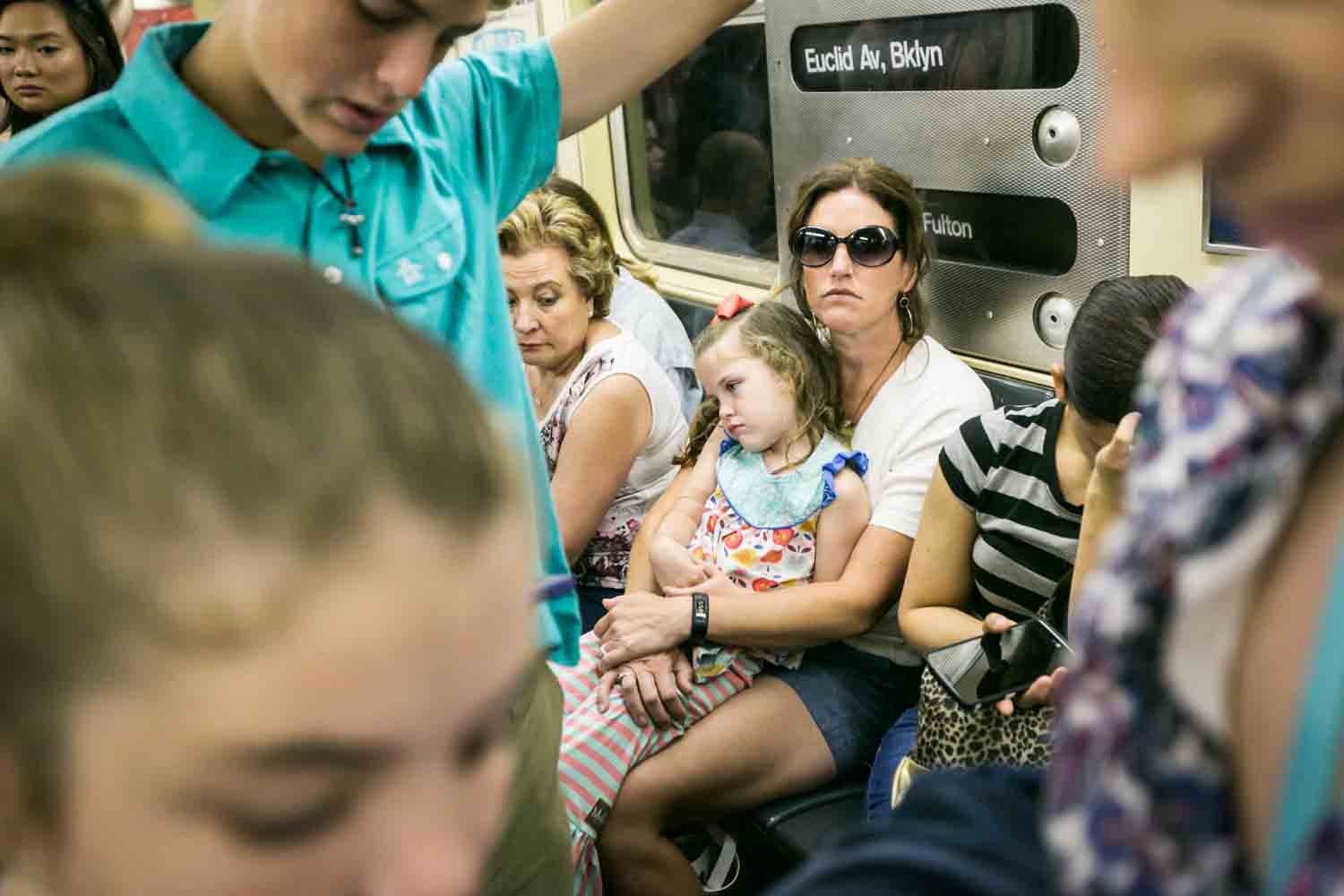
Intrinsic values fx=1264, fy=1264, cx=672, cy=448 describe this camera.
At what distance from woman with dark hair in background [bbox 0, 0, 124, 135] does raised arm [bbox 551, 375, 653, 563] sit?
185 cm

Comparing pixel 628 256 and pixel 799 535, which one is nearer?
pixel 799 535

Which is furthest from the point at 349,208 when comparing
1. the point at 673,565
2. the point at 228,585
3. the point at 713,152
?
the point at 713,152

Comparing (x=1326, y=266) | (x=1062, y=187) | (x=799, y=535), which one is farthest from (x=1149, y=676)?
(x=1062, y=187)

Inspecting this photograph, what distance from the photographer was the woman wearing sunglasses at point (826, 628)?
2701mm

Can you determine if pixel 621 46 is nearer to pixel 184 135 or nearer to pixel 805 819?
pixel 184 135

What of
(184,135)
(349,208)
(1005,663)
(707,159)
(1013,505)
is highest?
(184,135)

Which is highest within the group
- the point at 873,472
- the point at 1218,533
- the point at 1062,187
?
the point at 1218,533

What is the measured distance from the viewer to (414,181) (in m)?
1.61

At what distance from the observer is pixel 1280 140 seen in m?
0.49

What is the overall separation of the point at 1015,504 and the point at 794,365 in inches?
29.4

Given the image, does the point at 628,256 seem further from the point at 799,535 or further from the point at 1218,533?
the point at 1218,533

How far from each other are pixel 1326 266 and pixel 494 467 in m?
0.42

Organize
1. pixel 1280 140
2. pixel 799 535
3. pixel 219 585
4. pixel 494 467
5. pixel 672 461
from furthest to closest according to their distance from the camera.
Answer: pixel 672 461
pixel 799 535
pixel 494 467
pixel 219 585
pixel 1280 140

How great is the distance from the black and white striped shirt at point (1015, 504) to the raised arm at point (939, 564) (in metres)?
0.02
